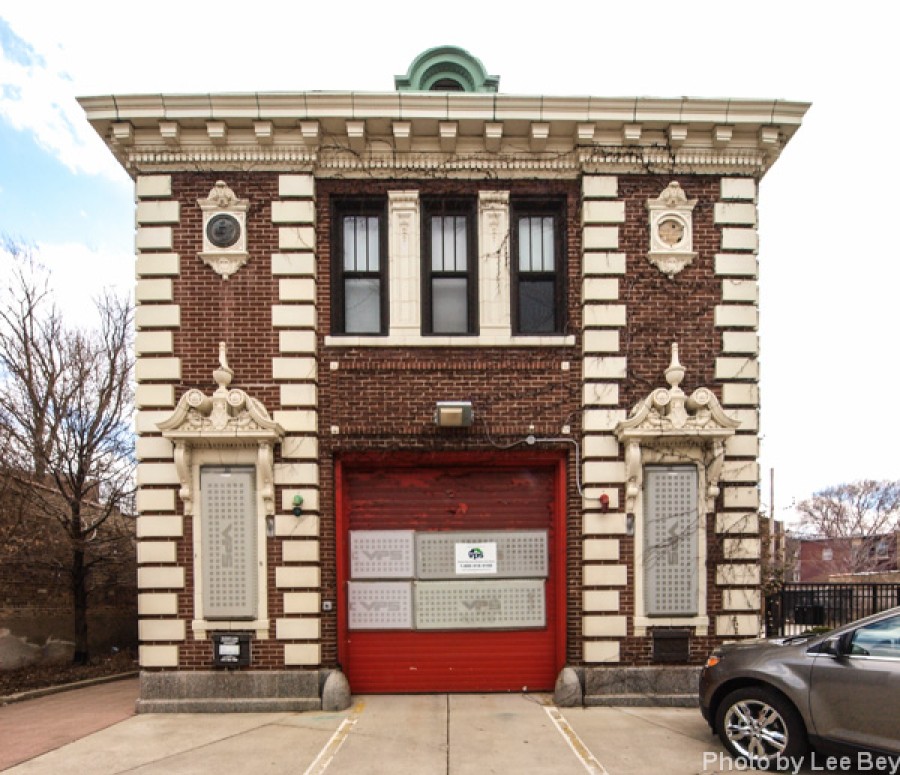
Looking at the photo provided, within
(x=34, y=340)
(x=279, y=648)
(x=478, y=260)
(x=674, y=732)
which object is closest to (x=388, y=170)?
(x=478, y=260)

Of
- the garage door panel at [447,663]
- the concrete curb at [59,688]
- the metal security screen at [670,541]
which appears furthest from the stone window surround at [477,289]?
the concrete curb at [59,688]

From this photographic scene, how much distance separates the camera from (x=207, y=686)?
29.2 ft

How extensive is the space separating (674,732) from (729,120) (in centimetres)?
777

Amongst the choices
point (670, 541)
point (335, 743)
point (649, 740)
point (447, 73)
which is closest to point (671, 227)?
point (447, 73)

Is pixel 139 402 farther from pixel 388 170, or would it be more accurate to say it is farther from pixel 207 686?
pixel 388 170

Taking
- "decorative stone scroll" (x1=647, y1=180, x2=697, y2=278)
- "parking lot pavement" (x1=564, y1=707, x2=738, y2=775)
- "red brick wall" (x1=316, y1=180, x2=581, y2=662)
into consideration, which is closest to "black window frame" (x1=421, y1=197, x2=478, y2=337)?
"red brick wall" (x1=316, y1=180, x2=581, y2=662)

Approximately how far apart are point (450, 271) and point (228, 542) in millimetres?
4741

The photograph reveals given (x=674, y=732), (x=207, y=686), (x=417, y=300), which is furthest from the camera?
(x=417, y=300)

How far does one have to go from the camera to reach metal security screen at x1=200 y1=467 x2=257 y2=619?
8.99m

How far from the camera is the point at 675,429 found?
29.6ft

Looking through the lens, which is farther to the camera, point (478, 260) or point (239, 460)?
point (478, 260)

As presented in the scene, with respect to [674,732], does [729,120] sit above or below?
above

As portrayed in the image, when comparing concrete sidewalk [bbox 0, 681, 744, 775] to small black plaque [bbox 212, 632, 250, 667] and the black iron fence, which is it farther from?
the black iron fence

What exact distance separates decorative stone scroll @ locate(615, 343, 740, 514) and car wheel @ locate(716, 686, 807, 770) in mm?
2785
